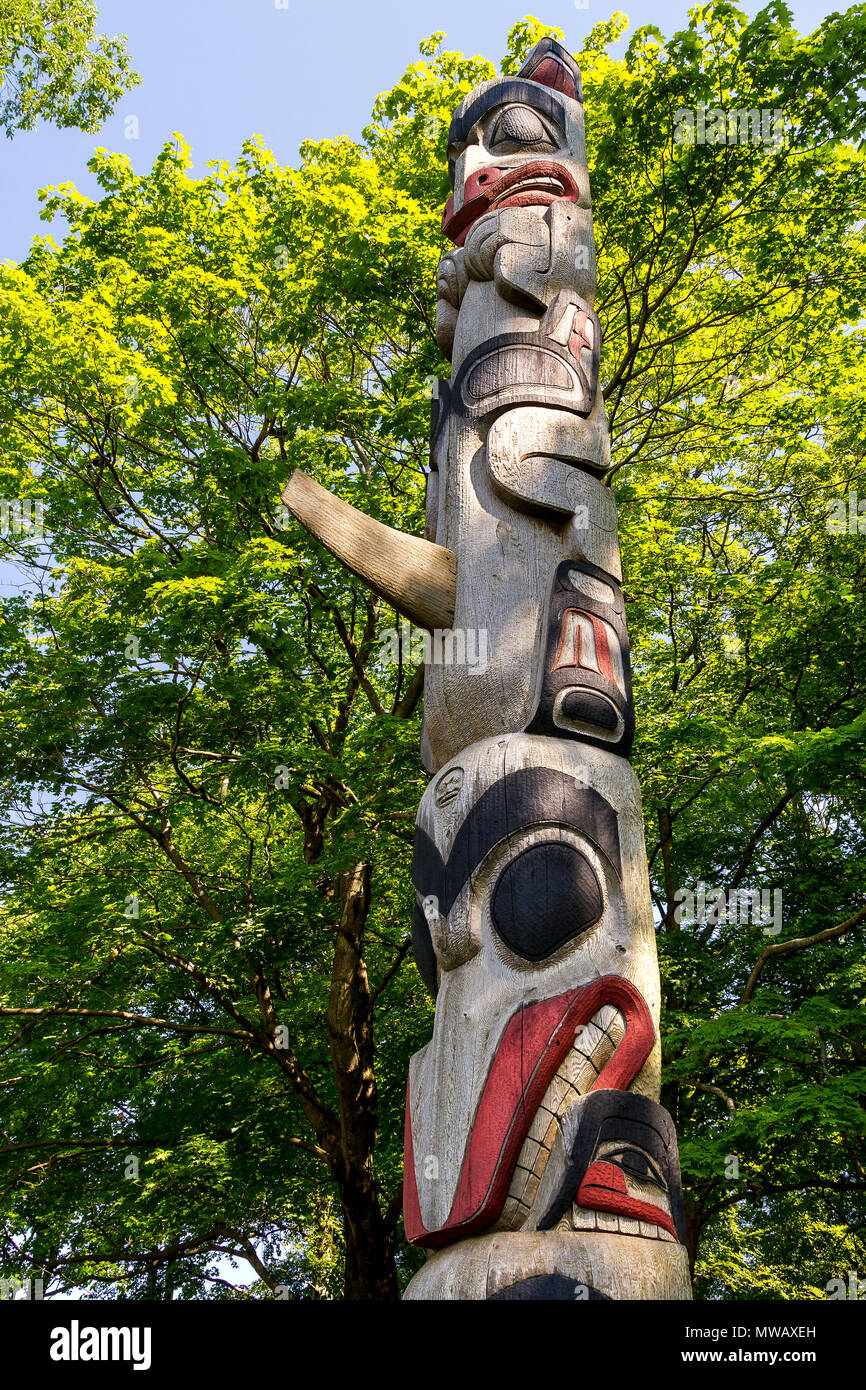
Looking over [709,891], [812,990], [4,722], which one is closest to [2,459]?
[4,722]

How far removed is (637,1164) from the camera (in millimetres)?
3117

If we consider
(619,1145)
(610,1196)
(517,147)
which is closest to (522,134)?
(517,147)

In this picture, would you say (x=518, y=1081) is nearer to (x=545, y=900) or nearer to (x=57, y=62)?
(x=545, y=900)

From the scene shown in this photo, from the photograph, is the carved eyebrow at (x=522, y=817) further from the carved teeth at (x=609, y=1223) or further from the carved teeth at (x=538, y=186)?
the carved teeth at (x=538, y=186)

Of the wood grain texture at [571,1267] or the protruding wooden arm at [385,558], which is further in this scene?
the protruding wooden arm at [385,558]

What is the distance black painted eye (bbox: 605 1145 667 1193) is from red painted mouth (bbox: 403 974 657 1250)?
0.18 m

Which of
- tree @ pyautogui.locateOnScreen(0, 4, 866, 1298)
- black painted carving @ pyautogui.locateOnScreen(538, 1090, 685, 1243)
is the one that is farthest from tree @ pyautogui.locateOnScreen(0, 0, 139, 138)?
black painted carving @ pyautogui.locateOnScreen(538, 1090, 685, 1243)

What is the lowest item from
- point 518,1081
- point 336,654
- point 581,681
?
point 518,1081

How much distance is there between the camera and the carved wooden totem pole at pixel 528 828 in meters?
3.09

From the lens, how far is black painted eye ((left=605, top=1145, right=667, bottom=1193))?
3092mm

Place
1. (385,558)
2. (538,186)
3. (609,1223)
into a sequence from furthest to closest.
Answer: (538,186)
(385,558)
(609,1223)

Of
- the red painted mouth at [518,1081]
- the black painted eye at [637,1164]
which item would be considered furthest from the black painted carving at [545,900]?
the black painted eye at [637,1164]

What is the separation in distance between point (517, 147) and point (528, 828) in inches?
173

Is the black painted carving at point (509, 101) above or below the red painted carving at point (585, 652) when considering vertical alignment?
above
